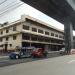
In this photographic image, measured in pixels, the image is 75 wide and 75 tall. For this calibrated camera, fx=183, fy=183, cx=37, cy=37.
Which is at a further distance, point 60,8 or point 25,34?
point 25,34

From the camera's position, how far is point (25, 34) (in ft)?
178

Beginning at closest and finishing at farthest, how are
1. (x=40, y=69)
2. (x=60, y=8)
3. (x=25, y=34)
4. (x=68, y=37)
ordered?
(x=40, y=69), (x=60, y=8), (x=68, y=37), (x=25, y=34)

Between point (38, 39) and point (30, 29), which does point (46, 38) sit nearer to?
point (38, 39)

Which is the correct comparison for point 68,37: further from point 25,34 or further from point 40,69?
point 40,69

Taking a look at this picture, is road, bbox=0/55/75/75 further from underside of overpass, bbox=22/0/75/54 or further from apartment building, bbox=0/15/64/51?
apartment building, bbox=0/15/64/51

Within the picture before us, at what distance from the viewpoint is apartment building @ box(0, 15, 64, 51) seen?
5338 centimetres

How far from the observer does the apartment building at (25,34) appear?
2101 inches

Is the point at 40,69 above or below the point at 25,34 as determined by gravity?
below

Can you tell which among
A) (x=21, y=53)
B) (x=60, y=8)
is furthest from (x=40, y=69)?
(x=60, y=8)

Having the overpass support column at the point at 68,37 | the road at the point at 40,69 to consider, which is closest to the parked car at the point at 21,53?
the overpass support column at the point at 68,37

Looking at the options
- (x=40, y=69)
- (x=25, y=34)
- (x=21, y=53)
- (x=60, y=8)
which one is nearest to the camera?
(x=40, y=69)

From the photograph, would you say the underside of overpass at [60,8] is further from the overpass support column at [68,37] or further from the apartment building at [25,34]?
the apartment building at [25,34]

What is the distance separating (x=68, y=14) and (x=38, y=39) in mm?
24132

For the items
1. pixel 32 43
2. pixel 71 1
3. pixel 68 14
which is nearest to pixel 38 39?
pixel 32 43
